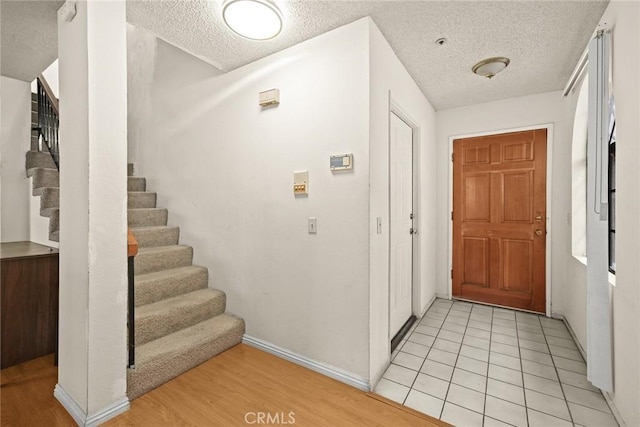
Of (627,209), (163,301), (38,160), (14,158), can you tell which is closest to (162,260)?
(163,301)

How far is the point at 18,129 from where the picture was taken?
307 centimetres

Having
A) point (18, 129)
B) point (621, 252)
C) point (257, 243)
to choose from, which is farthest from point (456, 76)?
point (18, 129)

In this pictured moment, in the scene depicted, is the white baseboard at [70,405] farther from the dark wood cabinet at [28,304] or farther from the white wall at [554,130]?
the white wall at [554,130]

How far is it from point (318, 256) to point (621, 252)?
183 cm

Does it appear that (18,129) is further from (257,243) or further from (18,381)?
(257,243)

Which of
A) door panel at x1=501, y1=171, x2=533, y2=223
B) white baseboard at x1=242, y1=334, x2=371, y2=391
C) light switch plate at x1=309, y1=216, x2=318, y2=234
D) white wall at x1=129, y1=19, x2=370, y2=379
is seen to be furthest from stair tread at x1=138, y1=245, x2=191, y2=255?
door panel at x1=501, y1=171, x2=533, y2=223

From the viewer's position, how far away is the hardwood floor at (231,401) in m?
1.63

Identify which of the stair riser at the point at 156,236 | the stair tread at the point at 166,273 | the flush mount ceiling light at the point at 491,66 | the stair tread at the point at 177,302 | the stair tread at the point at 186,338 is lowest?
the stair tread at the point at 186,338

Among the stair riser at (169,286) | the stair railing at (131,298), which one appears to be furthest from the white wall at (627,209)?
the stair riser at (169,286)

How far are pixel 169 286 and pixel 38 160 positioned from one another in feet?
6.94

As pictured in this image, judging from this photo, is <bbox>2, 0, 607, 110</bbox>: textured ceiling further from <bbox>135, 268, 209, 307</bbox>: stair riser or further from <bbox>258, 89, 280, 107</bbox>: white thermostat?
<bbox>135, 268, 209, 307</bbox>: stair riser

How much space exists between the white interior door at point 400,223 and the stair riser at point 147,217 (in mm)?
2609

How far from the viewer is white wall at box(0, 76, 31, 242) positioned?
9.61 feet

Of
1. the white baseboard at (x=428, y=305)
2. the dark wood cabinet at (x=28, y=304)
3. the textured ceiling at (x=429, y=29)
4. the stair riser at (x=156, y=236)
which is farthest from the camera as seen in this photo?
the white baseboard at (x=428, y=305)
